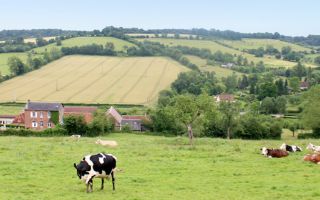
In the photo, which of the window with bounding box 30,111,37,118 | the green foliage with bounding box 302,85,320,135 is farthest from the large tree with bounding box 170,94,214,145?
the window with bounding box 30,111,37,118

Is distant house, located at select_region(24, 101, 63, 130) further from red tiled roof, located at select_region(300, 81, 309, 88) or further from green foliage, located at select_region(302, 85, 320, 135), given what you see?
red tiled roof, located at select_region(300, 81, 309, 88)

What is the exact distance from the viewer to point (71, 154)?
102 ft

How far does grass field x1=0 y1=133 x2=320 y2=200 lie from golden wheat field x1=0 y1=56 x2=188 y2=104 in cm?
7717

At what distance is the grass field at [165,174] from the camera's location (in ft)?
67.7

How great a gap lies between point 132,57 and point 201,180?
148 meters

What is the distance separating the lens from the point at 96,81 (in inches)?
5276

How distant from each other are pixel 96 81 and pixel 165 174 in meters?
111

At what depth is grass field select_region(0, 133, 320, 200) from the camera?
20.6 metres

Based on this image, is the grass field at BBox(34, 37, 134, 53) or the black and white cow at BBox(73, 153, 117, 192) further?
the grass field at BBox(34, 37, 134, 53)

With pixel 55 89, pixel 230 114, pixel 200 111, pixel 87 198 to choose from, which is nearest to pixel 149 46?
pixel 55 89

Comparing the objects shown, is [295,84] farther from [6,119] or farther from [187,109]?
[187,109]

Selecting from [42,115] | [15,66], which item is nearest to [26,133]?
[42,115]

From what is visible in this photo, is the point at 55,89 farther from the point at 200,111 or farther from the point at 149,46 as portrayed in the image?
the point at 200,111

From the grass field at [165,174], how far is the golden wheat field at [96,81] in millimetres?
77171
